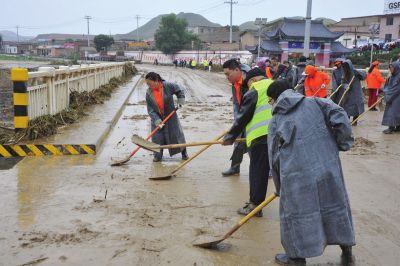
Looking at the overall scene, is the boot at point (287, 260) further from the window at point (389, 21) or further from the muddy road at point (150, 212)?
the window at point (389, 21)

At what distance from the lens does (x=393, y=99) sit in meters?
9.90

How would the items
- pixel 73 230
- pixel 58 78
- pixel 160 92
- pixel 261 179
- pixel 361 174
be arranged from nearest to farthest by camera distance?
pixel 73 230 → pixel 261 179 → pixel 361 174 → pixel 160 92 → pixel 58 78

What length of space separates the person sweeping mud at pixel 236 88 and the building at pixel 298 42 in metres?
30.5


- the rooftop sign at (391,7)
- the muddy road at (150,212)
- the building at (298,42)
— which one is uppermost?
the rooftop sign at (391,7)

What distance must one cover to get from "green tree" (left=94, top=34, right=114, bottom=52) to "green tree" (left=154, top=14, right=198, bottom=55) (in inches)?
1051

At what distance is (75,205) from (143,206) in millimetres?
734

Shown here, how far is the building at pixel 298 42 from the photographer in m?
36.3

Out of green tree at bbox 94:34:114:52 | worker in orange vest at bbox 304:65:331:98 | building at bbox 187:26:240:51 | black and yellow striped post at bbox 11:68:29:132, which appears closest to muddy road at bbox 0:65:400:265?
black and yellow striped post at bbox 11:68:29:132

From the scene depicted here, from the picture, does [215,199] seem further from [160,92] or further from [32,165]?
[32,165]

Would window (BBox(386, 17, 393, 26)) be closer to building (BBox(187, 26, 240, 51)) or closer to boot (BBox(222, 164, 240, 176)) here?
building (BBox(187, 26, 240, 51))

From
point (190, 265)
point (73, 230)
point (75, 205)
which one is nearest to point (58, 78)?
point (75, 205)

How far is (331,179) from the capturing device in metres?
3.25

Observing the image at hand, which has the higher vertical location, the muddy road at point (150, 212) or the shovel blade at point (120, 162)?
the shovel blade at point (120, 162)

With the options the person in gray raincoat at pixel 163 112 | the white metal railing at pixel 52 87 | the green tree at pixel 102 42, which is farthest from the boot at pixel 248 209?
the green tree at pixel 102 42
